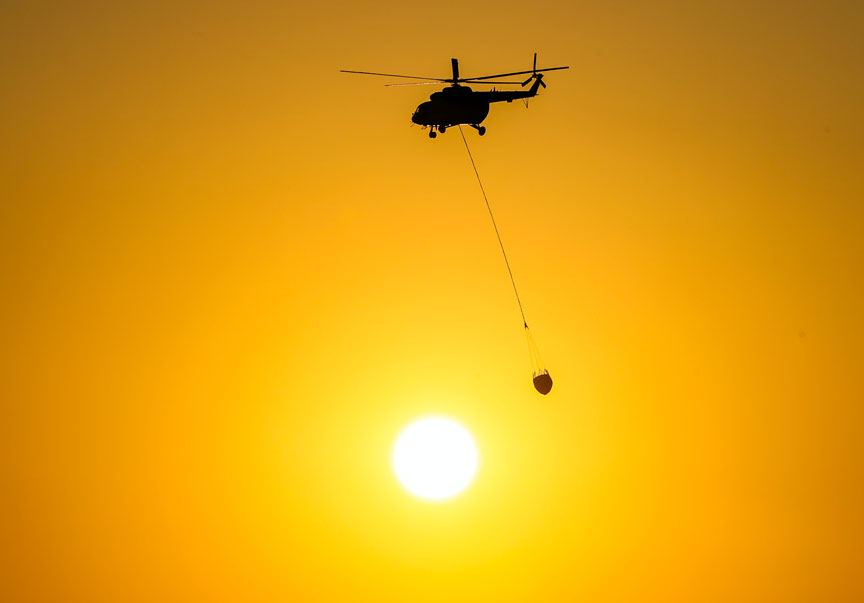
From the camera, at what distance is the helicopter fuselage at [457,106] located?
2523 centimetres

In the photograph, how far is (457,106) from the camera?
82.8 feet

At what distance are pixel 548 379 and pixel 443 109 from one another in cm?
781

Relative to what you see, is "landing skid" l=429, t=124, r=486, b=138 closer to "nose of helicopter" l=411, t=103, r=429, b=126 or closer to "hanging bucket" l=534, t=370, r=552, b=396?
"nose of helicopter" l=411, t=103, r=429, b=126

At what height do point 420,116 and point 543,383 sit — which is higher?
point 420,116

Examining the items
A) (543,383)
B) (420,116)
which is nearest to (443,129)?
(420,116)

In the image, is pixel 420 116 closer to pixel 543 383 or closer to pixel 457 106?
pixel 457 106

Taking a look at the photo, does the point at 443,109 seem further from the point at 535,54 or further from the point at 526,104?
the point at 535,54

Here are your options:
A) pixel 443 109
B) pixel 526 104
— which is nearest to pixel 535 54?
pixel 526 104

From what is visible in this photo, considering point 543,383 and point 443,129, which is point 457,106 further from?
point 543,383

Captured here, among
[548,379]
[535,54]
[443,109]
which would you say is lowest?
[548,379]

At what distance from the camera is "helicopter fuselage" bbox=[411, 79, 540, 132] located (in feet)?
82.8

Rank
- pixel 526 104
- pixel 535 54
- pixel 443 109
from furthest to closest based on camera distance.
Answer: pixel 535 54
pixel 526 104
pixel 443 109

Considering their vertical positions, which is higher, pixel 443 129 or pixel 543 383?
pixel 443 129

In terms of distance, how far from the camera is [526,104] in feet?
89.0
